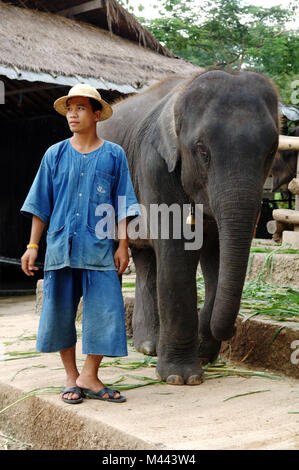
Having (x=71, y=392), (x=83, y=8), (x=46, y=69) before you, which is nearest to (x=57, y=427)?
(x=71, y=392)

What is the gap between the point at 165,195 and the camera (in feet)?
12.5

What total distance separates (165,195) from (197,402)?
1265 mm

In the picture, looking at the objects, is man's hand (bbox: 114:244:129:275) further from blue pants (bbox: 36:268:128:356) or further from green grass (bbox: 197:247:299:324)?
green grass (bbox: 197:247:299:324)

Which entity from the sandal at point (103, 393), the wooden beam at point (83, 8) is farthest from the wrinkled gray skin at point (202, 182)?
the wooden beam at point (83, 8)

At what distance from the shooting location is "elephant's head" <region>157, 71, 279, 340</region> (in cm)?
316

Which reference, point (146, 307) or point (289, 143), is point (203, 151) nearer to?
point (146, 307)

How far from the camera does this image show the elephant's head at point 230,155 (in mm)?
3156

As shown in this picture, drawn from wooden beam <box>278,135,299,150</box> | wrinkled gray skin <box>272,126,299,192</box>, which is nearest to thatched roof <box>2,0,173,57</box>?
wrinkled gray skin <box>272,126,299,192</box>

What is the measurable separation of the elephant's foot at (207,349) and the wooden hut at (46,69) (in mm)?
4496

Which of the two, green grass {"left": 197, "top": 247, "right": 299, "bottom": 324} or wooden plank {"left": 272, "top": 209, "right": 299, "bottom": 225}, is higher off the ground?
wooden plank {"left": 272, "top": 209, "right": 299, "bottom": 225}

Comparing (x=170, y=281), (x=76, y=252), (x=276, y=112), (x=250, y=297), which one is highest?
(x=276, y=112)

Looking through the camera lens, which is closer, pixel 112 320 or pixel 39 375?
pixel 112 320
